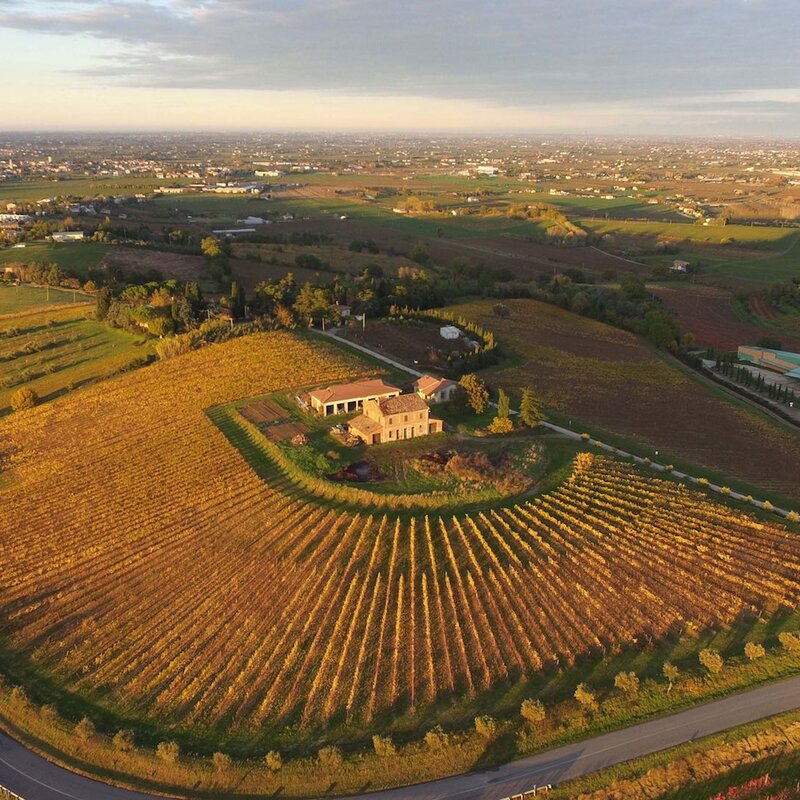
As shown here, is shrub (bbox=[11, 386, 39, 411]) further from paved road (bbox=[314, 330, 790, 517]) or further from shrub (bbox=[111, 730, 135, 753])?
shrub (bbox=[111, 730, 135, 753])

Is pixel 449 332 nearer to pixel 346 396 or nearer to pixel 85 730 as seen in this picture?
pixel 346 396

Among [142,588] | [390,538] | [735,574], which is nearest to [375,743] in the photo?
[390,538]

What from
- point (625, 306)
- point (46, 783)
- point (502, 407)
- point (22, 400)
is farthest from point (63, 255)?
point (46, 783)

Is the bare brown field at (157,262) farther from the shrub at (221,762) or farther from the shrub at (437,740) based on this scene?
the shrub at (437,740)

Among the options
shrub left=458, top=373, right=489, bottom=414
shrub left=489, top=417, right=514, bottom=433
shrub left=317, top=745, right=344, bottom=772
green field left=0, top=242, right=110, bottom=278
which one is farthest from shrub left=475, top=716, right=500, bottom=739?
green field left=0, top=242, right=110, bottom=278

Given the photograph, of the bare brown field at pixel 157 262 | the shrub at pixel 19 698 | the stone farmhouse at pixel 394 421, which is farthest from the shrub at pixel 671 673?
the bare brown field at pixel 157 262

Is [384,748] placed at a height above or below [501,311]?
above
